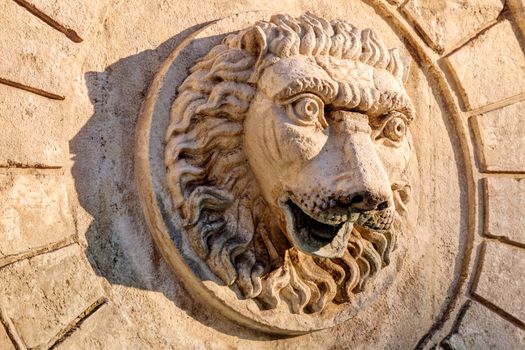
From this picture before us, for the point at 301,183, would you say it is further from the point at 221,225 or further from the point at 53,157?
the point at 53,157

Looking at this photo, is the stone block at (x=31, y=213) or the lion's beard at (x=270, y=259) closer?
the stone block at (x=31, y=213)

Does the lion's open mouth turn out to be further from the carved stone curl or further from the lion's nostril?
the lion's nostril

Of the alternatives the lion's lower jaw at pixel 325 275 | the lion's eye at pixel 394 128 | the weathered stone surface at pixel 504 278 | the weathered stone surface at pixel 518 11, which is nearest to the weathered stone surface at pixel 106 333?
the lion's lower jaw at pixel 325 275

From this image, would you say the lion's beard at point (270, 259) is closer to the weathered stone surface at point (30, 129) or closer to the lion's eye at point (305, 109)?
the lion's eye at point (305, 109)

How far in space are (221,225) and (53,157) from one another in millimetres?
491

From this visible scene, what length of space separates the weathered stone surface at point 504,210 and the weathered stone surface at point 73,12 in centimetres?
148

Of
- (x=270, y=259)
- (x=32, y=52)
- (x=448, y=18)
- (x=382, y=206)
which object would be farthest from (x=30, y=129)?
(x=448, y=18)

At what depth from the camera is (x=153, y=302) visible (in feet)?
6.59

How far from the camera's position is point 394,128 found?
2.14m

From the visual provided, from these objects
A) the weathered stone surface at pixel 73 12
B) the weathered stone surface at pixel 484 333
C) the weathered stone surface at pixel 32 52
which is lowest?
the weathered stone surface at pixel 484 333

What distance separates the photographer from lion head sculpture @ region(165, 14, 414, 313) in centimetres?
198

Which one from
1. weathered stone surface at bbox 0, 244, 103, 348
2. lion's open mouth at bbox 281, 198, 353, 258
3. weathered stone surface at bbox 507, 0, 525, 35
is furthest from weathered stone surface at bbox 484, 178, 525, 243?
weathered stone surface at bbox 0, 244, 103, 348

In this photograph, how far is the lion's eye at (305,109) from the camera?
6.50 ft

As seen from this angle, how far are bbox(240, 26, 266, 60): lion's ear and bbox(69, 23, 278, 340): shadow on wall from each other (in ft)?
0.90
